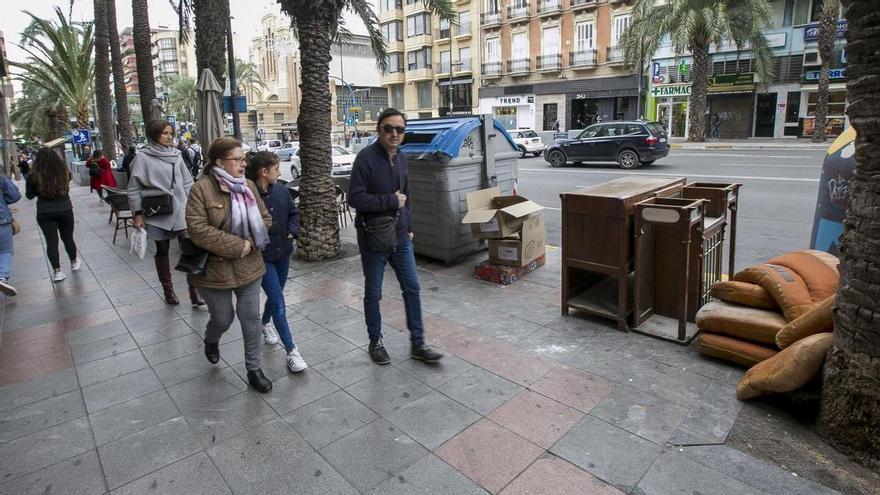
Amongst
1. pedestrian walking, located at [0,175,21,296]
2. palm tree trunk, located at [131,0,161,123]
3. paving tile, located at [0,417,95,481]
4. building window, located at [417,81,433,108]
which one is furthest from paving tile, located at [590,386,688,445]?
building window, located at [417,81,433,108]

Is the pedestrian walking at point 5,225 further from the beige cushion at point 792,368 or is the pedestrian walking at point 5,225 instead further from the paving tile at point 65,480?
the beige cushion at point 792,368

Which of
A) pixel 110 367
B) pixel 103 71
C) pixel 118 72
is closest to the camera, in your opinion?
pixel 110 367

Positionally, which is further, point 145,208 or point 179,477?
point 145,208

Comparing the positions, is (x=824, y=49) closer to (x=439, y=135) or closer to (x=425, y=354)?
(x=439, y=135)

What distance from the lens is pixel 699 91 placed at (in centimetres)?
2650

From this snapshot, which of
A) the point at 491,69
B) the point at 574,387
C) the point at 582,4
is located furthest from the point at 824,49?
the point at 574,387

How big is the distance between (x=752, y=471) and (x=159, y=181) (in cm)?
522

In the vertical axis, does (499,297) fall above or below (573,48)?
below

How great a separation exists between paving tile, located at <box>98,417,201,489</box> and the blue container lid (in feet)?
13.1

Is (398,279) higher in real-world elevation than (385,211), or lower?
lower

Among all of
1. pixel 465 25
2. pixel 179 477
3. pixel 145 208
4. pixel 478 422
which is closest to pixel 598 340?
pixel 478 422

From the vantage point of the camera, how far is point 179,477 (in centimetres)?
277

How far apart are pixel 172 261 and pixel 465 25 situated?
42.5m

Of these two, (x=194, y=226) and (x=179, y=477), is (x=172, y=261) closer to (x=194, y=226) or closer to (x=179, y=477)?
(x=194, y=226)
